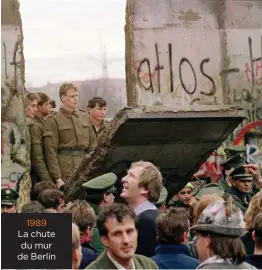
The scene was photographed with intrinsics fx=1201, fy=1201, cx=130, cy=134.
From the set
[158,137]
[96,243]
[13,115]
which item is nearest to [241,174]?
[158,137]

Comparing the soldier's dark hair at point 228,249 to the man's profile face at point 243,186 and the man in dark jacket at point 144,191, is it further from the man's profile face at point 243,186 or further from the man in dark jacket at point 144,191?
the man's profile face at point 243,186

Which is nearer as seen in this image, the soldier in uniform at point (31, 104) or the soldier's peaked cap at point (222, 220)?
the soldier's peaked cap at point (222, 220)

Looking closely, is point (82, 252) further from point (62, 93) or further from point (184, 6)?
point (184, 6)

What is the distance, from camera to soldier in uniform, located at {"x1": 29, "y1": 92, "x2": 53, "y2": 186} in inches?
517

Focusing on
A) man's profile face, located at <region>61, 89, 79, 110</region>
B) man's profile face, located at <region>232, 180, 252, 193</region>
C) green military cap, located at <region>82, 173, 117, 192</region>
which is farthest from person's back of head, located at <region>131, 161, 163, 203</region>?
man's profile face, located at <region>61, 89, 79, 110</region>

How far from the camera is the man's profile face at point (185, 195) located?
38.8 ft

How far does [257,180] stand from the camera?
36.4 feet

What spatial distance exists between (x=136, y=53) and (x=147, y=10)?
23.1 inches

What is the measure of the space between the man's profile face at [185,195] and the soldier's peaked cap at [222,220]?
3.88 m

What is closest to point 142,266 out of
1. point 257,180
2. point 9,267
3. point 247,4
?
point 9,267

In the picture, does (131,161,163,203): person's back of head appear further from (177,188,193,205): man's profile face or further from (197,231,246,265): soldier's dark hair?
(177,188,193,205): man's profile face

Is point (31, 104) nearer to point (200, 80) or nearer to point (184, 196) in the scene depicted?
point (184, 196)

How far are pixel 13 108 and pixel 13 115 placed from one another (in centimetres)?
8

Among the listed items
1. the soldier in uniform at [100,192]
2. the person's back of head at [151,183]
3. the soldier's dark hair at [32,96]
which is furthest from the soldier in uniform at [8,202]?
the soldier's dark hair at [32,96]
